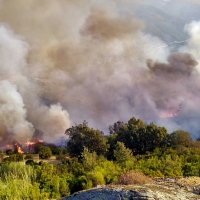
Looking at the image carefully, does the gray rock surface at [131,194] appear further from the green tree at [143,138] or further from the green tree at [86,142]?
the green tree at [143,138]

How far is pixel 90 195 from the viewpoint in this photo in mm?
7188

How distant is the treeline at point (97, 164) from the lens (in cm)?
1492

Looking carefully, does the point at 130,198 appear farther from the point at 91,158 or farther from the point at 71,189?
the point at 91,158

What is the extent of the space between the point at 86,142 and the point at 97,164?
11.1 m

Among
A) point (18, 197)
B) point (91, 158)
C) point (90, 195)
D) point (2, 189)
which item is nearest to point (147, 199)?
point (90, 195)

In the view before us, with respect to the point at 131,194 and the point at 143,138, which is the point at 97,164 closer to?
the point at 143,138

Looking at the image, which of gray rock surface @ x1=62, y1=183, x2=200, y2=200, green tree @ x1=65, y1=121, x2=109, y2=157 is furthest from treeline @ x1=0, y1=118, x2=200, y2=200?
gray rock surface @ x1=62, y1=183, x2=200, y2=200

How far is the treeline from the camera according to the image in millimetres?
14922

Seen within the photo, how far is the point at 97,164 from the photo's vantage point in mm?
21781

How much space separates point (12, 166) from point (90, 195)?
49.1ft

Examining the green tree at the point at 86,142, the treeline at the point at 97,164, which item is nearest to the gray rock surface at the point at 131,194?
the treeline at the point at 97,164

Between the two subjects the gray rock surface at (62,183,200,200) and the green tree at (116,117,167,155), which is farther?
the green tree at (116,117,167,155)

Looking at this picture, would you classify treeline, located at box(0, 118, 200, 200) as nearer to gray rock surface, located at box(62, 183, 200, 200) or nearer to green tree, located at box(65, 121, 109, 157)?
green tree, located at box(65, 121, 109, 157)

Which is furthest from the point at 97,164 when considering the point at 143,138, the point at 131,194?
the point at 131,194
